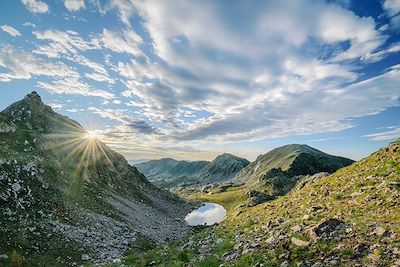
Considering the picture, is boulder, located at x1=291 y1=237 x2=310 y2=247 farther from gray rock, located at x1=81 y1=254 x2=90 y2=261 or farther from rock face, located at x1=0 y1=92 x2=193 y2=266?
gray rock, located at x1=81 y1=254 x2=90 y2=261

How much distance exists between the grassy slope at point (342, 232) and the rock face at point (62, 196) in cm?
1143

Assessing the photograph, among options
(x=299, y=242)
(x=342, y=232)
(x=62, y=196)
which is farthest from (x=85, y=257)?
(x=342, y=232)

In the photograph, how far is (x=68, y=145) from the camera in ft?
261

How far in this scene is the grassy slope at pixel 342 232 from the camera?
1670 cm

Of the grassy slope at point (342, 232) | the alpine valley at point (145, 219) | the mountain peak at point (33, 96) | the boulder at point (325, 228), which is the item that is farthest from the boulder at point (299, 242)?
the mountain peak at point (33, 96)

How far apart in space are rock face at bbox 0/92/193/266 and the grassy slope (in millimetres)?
11434

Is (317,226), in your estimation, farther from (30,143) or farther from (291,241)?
(30,143)

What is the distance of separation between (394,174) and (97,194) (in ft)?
Result: 184

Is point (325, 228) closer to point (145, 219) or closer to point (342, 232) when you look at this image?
point (342, 232)

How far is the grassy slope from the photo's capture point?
1670 centimetres

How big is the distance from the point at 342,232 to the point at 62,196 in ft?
149

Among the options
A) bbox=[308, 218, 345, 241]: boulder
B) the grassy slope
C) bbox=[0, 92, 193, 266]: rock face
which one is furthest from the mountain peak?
bbox=[308, 218, 345, 241]: boulder

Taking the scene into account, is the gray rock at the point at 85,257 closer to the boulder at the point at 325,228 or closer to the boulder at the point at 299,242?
the boulder at the point at 299,242

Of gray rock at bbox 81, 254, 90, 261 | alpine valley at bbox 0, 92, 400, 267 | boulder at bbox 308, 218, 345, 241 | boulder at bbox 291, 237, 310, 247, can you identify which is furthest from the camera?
gray rock at bbox 81, 254, 90, 261
